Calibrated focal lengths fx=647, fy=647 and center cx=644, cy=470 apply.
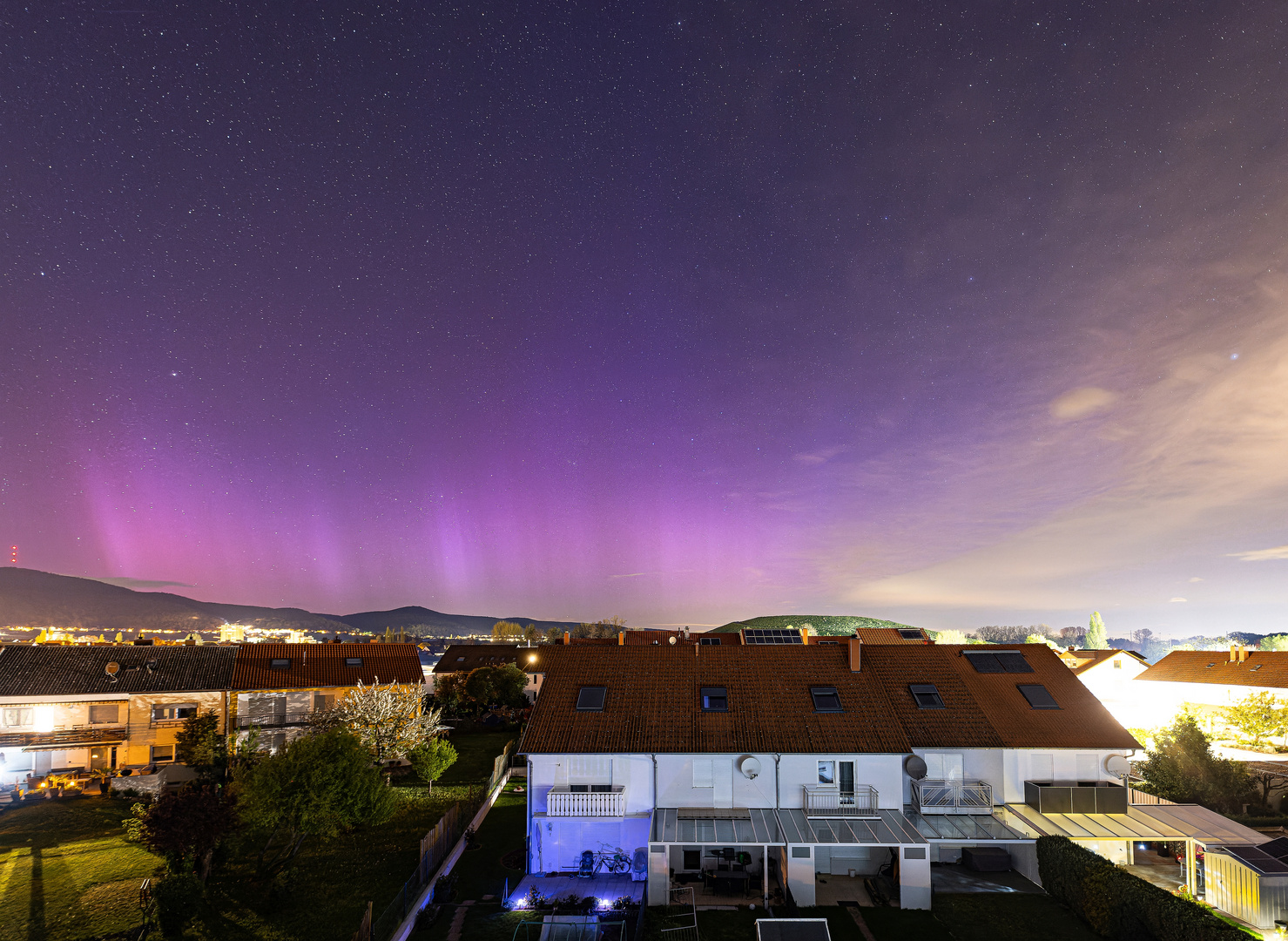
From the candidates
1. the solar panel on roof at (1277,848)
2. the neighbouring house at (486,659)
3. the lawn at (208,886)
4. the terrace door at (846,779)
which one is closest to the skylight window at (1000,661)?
the terrace door at (846,779)

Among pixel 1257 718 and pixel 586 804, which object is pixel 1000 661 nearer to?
pixel 586 804

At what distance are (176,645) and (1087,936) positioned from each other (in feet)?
180

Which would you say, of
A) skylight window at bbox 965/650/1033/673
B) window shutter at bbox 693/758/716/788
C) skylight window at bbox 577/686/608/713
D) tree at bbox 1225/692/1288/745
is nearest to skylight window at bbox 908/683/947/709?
skylight window at bbox 965/650/1033/673

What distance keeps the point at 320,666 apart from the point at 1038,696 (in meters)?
46.6

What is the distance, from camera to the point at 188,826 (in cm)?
2047

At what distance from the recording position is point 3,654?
40.6m

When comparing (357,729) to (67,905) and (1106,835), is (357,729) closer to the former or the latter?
(67,905)

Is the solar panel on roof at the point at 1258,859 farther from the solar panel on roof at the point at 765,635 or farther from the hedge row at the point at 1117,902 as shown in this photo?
the solar panel on roof at the point at 765,635

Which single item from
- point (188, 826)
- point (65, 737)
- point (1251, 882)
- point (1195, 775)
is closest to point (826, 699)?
point (1251, 882)

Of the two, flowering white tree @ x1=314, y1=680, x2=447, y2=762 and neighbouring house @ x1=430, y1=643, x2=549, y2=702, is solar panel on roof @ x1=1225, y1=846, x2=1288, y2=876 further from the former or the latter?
neighbouring house @ x1=430, y1=643, x2=549, y2=702

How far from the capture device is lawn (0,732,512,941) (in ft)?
64.6

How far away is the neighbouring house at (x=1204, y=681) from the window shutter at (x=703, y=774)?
149ft

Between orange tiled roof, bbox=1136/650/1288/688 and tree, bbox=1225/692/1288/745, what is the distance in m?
13.4

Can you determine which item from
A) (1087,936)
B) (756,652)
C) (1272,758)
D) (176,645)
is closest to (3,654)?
(176,645)
